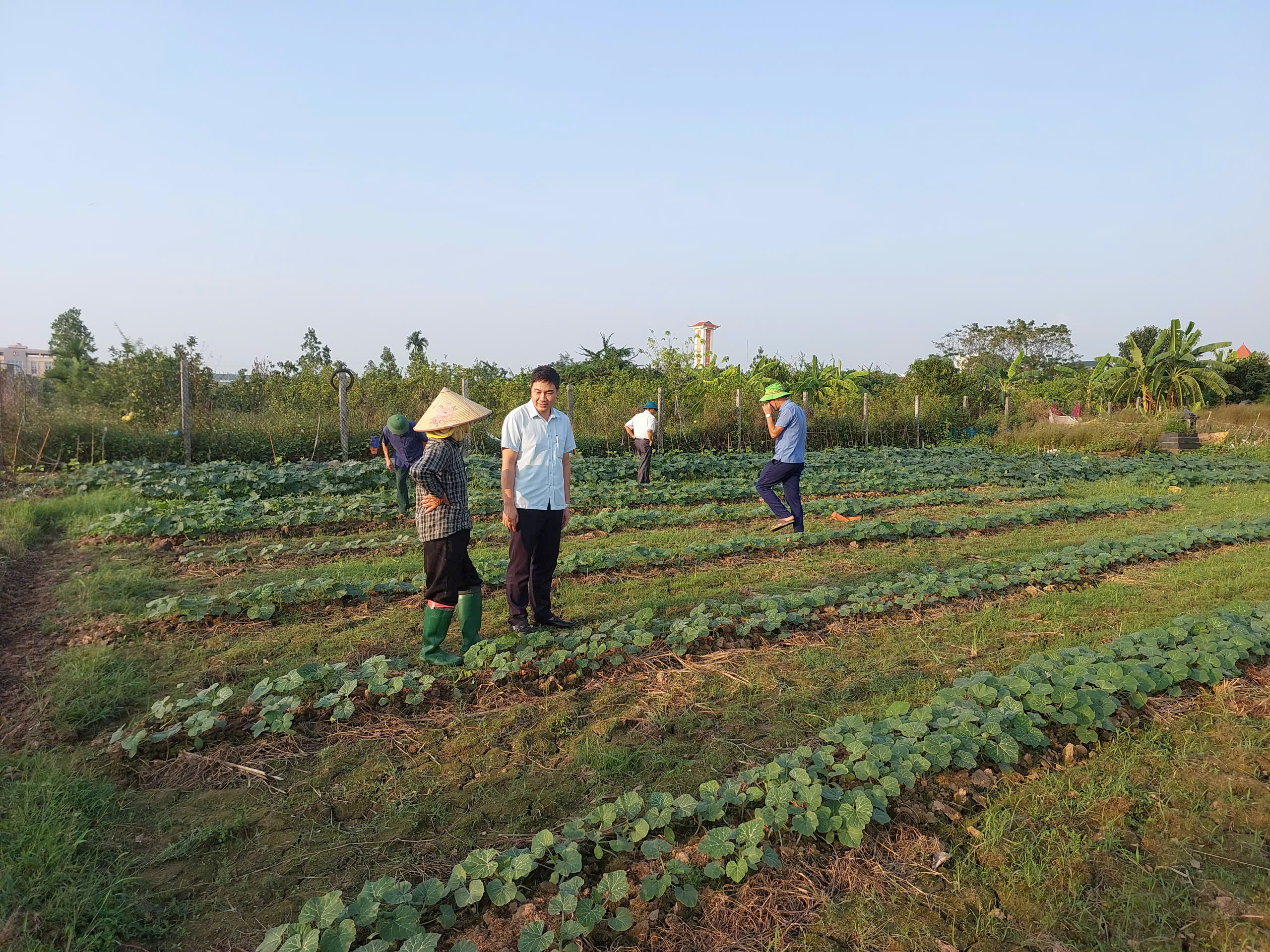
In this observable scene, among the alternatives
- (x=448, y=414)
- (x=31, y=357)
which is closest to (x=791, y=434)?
(x=448, y=414)

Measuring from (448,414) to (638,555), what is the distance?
3.09 meters

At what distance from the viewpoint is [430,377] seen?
1814cm

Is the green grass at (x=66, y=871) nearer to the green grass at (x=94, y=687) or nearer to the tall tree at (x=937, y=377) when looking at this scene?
the green grass at (x=94, y=687)

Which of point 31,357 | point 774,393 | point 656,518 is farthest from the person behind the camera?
point 31,357

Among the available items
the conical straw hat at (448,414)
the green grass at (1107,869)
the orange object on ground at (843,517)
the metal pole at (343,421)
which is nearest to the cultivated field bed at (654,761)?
the green grass at (1107,869)

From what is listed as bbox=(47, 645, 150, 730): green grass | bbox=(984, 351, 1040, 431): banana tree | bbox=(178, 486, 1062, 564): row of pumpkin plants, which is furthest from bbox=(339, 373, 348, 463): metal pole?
bbox=(984, 351, 1040, 431): banana tree

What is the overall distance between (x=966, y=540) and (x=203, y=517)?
878 centimetres

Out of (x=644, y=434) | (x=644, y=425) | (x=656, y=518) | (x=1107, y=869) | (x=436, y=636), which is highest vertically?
(x=644, y=425)

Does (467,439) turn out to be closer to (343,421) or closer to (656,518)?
(343,421)

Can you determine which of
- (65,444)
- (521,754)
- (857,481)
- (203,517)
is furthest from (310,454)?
(521,754)

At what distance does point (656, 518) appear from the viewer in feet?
29.7

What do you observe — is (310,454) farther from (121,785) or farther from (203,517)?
(121,785)

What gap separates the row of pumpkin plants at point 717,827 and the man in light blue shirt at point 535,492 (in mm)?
2163

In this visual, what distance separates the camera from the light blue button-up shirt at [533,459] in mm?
4766
